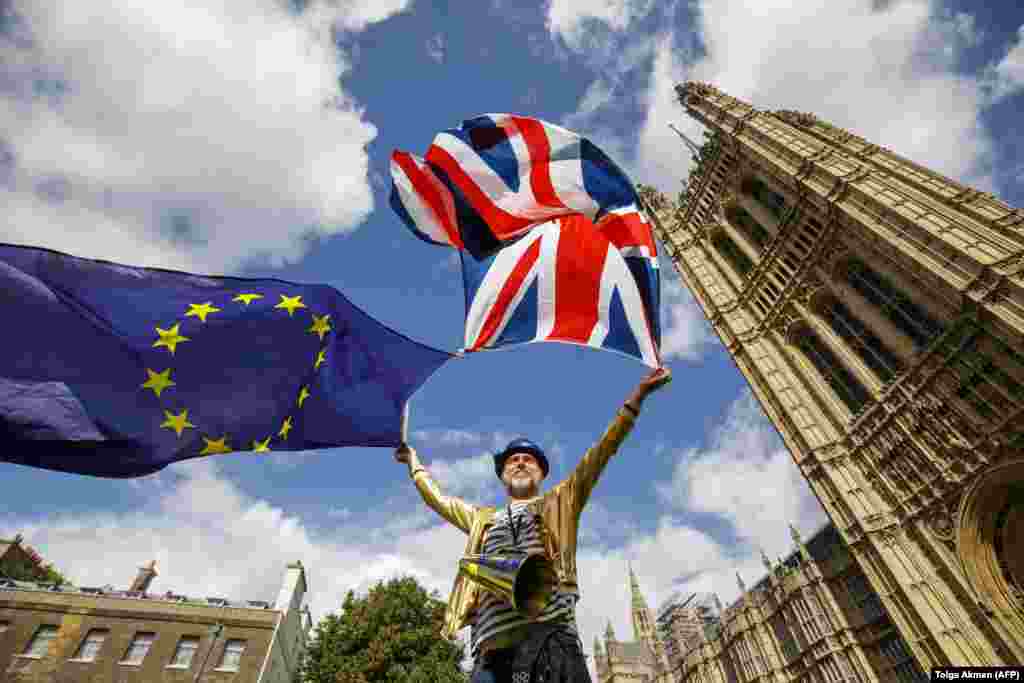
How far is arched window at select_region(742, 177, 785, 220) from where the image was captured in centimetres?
2734

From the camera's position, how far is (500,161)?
273 inches

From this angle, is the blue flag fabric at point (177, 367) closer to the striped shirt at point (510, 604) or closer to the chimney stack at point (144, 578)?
the striped shirt at point (510, 604)

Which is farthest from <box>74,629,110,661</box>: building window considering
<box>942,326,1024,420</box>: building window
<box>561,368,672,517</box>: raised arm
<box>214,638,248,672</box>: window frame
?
<box>942,326,1024,420</box>: building window

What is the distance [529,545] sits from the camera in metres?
2.90

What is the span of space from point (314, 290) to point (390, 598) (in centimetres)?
2075

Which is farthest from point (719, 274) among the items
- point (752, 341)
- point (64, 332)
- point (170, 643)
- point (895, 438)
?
point (170, 643)

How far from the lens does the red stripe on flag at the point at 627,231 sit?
622 centimetres

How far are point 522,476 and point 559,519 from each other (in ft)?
1.58

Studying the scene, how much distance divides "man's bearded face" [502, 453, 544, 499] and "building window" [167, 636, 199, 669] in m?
25.0

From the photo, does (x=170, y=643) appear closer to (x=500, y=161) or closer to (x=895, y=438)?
(x=500, y=161)

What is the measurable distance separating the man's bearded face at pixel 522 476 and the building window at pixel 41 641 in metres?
27.4

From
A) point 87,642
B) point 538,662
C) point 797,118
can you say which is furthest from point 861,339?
point 87,642

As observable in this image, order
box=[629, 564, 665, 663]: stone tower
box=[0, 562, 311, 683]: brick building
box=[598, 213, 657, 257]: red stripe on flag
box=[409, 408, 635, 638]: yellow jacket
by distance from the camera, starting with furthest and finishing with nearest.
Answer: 1. box=[629, 564, 665, 663]: stone tower
2. box=[0, 562, 311, 683]: brick building
3. box=[598, 213, 657, 257]: red stripe on flag
4. box=[409, 408, 635, 638]: yellow jacket

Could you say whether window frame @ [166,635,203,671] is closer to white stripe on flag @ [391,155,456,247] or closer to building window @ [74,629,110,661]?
building window @ [74,629,110,661]
